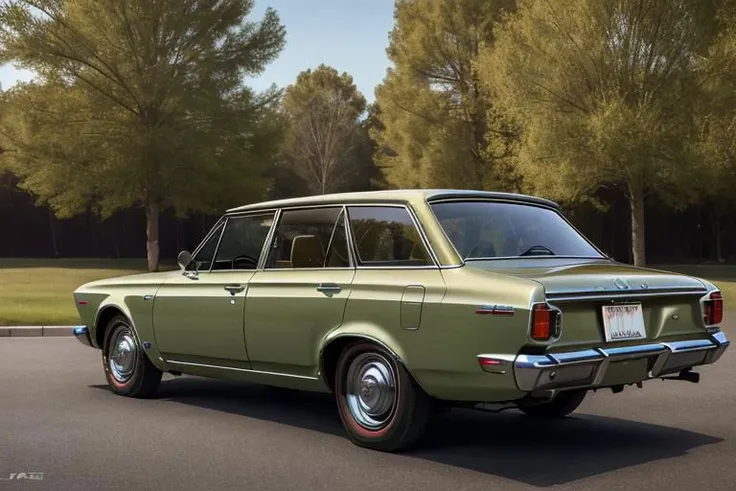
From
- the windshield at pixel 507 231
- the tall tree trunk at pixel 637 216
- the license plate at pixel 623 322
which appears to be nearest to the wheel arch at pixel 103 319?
the windshield at pixel 507 231

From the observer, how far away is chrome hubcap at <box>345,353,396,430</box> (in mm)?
5309

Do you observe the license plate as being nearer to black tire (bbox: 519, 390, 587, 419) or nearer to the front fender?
black tire (bbox: 519, 390, 587, 419)

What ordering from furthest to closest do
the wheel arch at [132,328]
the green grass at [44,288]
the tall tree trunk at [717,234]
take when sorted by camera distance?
the tall tree trunk at [717,234], the green grass at [44,288], the wheel arch at [132,328]

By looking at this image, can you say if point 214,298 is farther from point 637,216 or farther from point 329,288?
point 637,216

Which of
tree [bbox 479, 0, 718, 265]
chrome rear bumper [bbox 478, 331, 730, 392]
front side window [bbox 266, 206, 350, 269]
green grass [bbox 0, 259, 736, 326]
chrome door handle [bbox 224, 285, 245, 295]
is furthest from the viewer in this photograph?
tree [bbox 479, 0, 718, 265]

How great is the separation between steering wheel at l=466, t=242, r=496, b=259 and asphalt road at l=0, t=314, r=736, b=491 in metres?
1.26

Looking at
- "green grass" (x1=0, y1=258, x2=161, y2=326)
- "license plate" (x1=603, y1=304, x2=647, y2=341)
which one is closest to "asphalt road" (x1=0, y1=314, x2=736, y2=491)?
"license plate" (x1=603, y1=304, x2=647, y2=341)

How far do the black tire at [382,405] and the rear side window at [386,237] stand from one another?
60 centimetres

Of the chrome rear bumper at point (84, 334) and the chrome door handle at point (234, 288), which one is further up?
the chrome door handle at point (234, 288)

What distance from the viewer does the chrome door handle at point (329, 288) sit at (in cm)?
561

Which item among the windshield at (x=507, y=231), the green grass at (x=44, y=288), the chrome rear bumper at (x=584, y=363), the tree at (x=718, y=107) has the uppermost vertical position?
the tree at (x=718, y=107)

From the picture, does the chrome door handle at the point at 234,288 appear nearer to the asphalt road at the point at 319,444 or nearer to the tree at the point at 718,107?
the asphalt road at the point at 319,444

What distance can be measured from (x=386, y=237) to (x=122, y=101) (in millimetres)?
26627

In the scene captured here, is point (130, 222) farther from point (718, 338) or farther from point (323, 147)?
point (718, 338)
